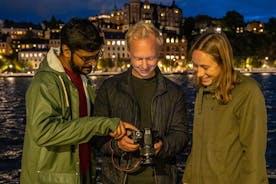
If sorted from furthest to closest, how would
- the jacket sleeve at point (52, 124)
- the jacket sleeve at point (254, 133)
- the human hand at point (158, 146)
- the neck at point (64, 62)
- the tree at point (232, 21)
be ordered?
the tree at point (232, 21) → the neck at point (64, 62) → the human hand at point (158, 146) → the jacket sleeve at point (254, 133) → the jacket sleeve at point (52, 124)

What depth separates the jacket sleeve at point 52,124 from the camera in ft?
11.2

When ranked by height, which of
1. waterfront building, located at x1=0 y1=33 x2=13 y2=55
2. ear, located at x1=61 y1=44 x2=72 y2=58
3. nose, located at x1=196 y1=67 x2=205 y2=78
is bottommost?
nose, located at x1=196 y1=67 x2=205 y2=78

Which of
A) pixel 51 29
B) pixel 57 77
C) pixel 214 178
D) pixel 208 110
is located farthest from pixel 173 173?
pixel 51 29

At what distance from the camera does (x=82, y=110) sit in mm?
3984

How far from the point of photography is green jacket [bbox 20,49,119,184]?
3.44 m

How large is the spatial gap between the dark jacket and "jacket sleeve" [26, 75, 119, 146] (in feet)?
1.79

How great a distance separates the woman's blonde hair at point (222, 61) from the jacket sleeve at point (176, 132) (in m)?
0.54

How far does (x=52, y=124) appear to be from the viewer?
3426 mm

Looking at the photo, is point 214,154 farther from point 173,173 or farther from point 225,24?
point 225,24

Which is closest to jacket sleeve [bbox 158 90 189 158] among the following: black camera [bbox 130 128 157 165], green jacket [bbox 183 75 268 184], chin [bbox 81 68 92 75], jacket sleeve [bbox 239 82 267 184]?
green jacket [bbox 183 75 268 184]

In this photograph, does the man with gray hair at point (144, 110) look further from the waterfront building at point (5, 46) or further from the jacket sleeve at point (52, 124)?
the waterfront building at point (5, 46)

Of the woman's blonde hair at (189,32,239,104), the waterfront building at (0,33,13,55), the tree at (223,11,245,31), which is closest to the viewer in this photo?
the woman's blonde hair at (189,32,239,104)

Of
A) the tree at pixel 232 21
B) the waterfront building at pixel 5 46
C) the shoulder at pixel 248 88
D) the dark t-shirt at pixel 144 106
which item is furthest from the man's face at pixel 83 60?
the tree at pixel 232 21

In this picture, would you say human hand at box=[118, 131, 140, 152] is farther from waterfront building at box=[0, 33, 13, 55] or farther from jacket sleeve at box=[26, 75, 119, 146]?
waterfront building at box=[0, 33, 13, 55]
